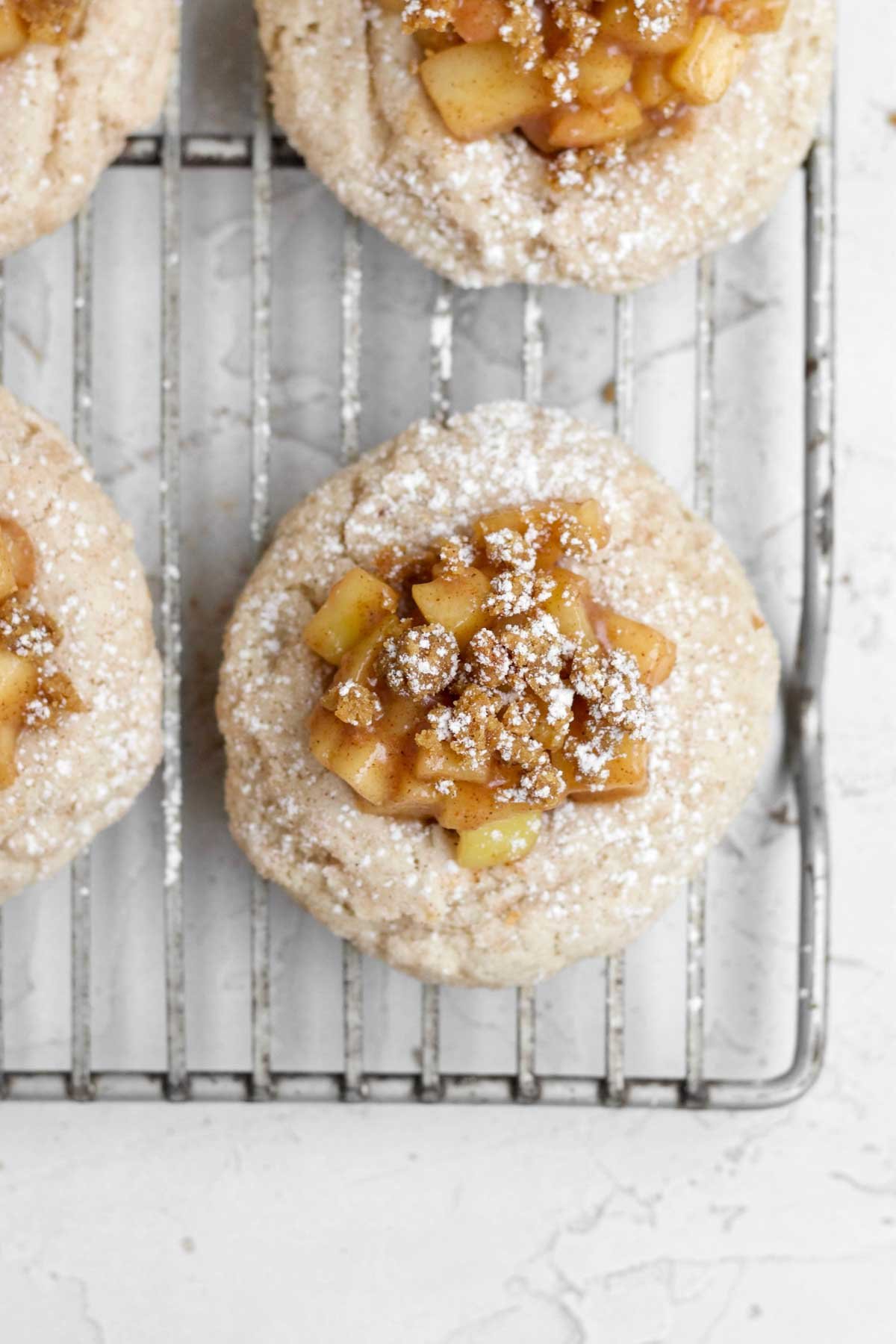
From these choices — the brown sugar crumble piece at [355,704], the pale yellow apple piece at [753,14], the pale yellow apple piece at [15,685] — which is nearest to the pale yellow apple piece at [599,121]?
the pale yellow apple piece at [753,14]

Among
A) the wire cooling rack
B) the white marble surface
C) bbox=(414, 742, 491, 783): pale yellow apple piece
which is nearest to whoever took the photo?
bbox=(414, 742, 491, 783): pale yellow apple piece

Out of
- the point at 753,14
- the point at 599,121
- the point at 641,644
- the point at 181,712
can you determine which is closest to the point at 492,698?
the point at 641,644

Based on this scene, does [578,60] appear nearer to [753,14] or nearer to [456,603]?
[753,14]

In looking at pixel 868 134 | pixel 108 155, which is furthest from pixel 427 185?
pixel 868 134

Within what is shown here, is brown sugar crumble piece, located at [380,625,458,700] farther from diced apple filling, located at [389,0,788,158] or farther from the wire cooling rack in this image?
diced apple filling, located at [389,0,788,158]

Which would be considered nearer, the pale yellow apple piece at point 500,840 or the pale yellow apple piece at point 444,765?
the pale yellow apple piece at point 444,765

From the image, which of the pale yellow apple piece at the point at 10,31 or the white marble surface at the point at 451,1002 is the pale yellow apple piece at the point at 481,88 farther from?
the pale yellow apple piece at the point at 10,31

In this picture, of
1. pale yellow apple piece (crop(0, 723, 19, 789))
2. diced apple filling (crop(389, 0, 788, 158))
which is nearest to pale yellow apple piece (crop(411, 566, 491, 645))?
pale yellow apple piece (crop(0, 723, 19, 789))
